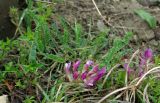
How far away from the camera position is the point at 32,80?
2.11 meters

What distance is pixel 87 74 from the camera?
203cm

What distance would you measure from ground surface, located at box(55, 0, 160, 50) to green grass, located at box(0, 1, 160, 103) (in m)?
0.22

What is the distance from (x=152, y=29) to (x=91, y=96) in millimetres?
876

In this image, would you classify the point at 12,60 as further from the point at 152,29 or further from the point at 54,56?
the point at 152,29

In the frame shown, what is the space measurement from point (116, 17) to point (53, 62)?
71cm

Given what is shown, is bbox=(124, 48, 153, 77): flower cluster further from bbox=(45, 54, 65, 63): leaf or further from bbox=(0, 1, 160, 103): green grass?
bbox=(45, 54, 65, 63): leaf

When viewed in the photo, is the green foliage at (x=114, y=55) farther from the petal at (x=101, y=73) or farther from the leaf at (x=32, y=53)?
the leaf at (x=32, y=53)

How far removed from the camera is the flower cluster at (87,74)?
6.66ft

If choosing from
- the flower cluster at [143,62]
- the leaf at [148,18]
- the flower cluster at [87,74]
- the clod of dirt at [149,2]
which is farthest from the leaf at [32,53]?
the clod of dirt at [149,2]

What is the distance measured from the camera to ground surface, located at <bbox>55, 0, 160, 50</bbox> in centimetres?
267

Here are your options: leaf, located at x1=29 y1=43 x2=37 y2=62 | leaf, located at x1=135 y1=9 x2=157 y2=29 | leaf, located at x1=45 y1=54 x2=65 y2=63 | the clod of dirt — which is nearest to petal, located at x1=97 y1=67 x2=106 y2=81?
leaf, located at x1=45 y1=54 x2=65 y2=63

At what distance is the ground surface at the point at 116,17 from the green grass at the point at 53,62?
0.22 m

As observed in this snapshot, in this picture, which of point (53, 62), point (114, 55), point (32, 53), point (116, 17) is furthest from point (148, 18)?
point (32, 53)

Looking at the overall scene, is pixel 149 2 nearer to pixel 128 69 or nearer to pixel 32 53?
pixel 128 69
